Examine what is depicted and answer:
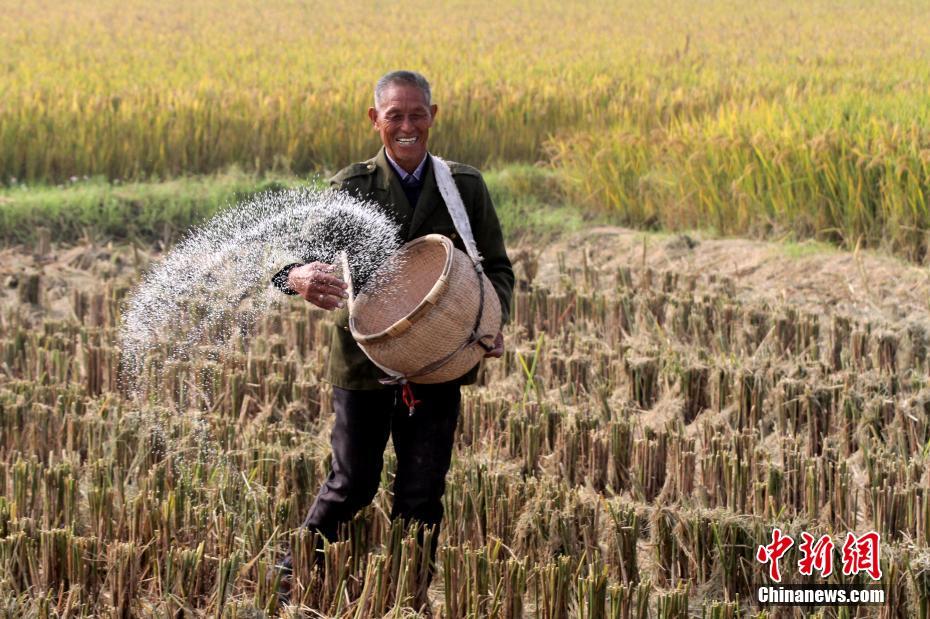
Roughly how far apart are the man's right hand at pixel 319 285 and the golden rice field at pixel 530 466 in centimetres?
62

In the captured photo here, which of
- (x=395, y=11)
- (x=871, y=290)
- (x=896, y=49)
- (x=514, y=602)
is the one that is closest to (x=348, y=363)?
(x=514, y=602)

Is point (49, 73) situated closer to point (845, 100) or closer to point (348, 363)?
point (845, 100)

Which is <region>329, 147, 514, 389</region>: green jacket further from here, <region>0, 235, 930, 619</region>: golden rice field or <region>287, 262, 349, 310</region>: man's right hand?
<region>0, 235, 930, 619</region>: golden rice field

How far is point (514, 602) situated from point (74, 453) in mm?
1740

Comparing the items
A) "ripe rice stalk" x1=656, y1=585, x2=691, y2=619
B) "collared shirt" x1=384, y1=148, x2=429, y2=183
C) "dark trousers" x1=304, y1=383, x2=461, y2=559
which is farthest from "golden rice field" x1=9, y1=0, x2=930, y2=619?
"collared shirt" x1=384, y1=148, x2=429, y2=183

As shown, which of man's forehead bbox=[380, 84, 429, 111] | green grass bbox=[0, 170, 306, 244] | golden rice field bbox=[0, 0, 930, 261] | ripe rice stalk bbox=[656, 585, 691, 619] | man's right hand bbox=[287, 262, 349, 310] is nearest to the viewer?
ripe rice stalk bbox=[656, 585, 691, 619]

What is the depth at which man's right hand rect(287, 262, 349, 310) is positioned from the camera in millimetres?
3070

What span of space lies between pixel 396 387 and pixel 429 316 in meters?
0.34

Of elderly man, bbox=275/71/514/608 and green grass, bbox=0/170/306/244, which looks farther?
green grass, bbox=0/170/306/244

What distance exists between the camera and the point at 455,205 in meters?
3.29

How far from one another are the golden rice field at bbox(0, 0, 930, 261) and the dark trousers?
4.31m

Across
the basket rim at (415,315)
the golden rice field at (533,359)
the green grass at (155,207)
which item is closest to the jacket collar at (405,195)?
the basket rim at (415,315)

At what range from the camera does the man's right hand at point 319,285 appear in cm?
307

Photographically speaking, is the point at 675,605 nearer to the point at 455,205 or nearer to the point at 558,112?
the point at 455,205
